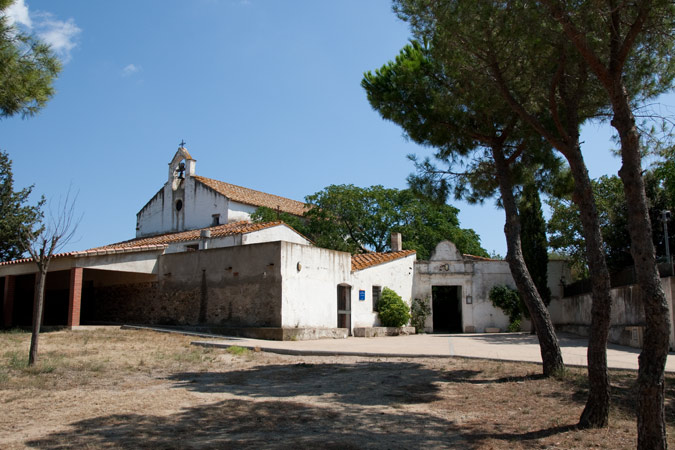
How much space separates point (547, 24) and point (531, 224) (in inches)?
649

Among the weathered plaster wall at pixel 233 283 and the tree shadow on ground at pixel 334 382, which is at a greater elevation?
the weathered plaster wall at pixel 233 283

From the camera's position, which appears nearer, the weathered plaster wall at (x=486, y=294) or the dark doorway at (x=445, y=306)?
the weathered plaster wall at (x=486, y=294)

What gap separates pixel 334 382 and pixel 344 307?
11619mm

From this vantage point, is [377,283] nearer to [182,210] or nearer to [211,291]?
[211,291]

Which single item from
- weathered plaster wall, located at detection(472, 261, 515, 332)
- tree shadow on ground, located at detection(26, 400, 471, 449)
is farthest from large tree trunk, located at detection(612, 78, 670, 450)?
weathered plaster wall, located at detection(472, 261, 515, 332)

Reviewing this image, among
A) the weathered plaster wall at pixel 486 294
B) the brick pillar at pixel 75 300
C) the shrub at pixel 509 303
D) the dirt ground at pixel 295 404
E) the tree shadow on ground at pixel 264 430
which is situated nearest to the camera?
the tree shadow on ground at pixel 264 430

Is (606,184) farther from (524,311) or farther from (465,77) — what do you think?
(465,77)

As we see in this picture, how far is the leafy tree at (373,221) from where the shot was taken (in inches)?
1300

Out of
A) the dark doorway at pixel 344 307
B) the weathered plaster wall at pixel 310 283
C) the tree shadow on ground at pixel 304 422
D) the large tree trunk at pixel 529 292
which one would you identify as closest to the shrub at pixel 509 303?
the dark doorway at pixel 344 307

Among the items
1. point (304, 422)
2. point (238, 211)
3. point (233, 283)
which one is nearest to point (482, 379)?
point (304, 422)

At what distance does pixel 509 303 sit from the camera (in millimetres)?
23750

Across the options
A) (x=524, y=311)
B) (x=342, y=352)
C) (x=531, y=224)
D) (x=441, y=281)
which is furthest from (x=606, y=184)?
(x=342, y=352)

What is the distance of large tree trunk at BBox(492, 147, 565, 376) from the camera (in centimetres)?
893

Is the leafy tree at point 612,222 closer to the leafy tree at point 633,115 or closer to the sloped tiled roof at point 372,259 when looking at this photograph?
the sloped tiled roof at point 372,259
